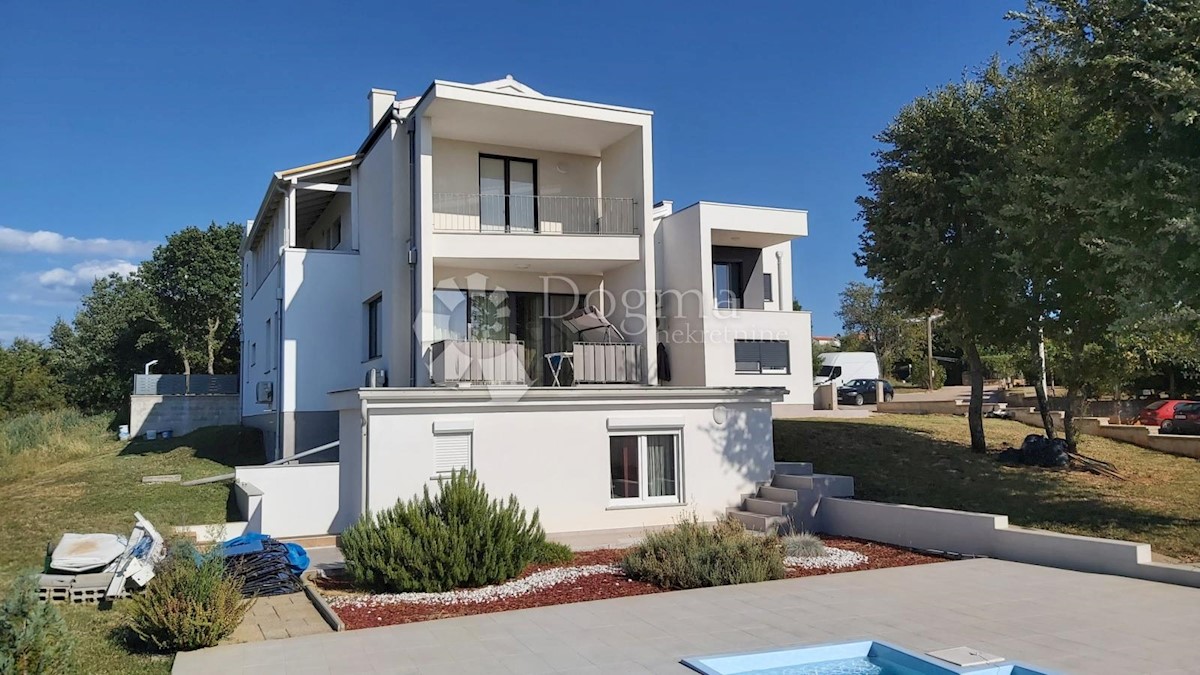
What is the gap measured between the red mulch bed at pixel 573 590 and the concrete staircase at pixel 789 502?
141 cm

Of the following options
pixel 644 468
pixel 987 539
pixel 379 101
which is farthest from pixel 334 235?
pixel 987 539

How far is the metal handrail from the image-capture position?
18.8 metres

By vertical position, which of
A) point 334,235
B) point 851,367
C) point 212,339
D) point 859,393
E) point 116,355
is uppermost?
point 334,235

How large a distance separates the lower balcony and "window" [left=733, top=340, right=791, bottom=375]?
7.04 meters

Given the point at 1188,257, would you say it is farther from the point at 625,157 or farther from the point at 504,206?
the point at 504,206

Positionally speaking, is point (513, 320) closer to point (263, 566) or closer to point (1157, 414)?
point (263, 566)

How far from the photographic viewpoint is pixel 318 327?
64.3 feet

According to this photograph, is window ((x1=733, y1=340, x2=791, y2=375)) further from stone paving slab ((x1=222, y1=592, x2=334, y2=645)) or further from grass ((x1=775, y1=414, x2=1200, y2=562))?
stone paving slab ((x1=222, y1=592, x2=334, y2=645))

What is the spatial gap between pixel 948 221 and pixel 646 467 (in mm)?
8797

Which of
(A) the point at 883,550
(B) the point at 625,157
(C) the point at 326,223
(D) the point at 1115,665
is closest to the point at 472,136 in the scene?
(B) the point at 625,157

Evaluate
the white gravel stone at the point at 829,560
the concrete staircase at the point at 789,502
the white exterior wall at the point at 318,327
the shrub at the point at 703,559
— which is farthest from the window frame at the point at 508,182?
the white gravel stone at the point at 829,560

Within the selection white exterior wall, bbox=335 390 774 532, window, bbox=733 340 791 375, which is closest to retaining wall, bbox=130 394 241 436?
window, bbox=733 340 791 375

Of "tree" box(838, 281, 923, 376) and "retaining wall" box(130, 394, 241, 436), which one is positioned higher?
"tree" box(838, 281, 923, 376)

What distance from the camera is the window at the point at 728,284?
25.1 meters
